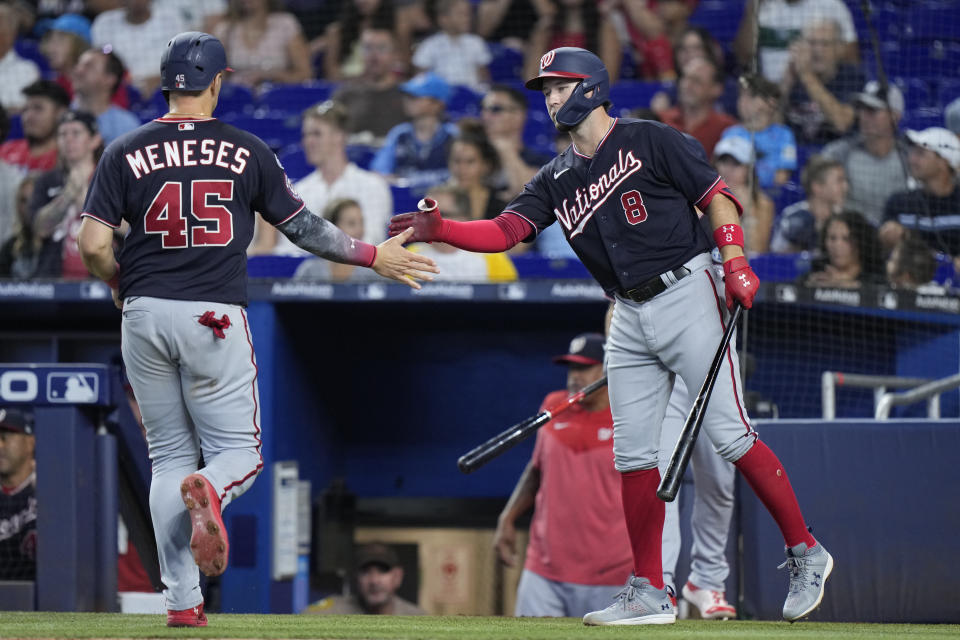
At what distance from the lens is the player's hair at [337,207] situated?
287 inches

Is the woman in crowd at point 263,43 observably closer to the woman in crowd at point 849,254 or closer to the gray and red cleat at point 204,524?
the woman in crowd at point 849,254

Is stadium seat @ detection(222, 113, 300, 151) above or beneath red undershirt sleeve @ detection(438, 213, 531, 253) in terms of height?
above

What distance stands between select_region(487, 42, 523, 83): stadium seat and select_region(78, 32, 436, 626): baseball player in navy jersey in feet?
18.5

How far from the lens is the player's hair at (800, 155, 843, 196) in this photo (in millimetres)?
7109

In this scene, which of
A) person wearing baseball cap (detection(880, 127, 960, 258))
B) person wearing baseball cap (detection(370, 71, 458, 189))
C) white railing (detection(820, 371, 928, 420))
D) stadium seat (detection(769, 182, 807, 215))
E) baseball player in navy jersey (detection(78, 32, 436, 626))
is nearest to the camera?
baseball player in navy jersey (detection(78, 32, 436, 626))

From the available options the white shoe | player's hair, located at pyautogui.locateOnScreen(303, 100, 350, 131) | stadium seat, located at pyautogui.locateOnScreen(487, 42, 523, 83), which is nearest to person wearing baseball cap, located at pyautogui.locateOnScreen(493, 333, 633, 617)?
the white shoe

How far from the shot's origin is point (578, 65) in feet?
12.3

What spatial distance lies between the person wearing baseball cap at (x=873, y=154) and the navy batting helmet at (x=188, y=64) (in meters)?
4.38

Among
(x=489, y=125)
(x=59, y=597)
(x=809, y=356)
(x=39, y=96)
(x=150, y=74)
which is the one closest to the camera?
(x=59, y=597)

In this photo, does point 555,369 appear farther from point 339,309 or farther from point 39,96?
point 39,96

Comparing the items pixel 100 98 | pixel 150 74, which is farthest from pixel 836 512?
pixel 150 74

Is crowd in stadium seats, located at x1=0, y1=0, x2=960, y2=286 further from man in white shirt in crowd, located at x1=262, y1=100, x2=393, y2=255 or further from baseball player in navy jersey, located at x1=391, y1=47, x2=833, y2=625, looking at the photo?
baseball player in navy jersey, located at x1=391, y1=47, x2=833, y2=625

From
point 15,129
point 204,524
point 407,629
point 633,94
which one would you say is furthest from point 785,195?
point 15,129

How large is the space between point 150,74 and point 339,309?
2.88 meters
